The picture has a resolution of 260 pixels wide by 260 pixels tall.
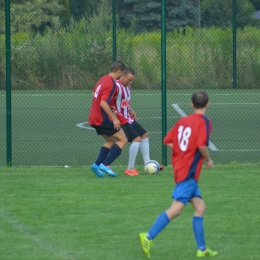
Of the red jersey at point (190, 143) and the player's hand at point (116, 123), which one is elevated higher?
the red jersey at point (190, 143)

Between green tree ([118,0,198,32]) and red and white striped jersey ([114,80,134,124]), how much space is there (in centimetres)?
537

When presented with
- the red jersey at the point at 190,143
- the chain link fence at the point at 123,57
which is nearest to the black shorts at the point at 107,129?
the chain link fence at the point at 123,57

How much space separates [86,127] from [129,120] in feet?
22.6

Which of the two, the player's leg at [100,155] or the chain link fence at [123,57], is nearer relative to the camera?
the player's leg at [100,155]

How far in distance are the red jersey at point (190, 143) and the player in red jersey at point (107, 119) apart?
3979mm

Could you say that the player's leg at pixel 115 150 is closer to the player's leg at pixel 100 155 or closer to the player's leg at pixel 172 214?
the player's leg at pixel 100 155

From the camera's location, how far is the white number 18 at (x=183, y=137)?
647 centimetres

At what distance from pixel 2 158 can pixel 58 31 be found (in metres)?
3.74

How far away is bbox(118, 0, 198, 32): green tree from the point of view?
653 inches

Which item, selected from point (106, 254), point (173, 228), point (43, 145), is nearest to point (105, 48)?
point (43, 145)

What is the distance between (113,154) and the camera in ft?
35.9

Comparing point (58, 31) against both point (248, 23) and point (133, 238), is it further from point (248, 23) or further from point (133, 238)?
point (133, 238)

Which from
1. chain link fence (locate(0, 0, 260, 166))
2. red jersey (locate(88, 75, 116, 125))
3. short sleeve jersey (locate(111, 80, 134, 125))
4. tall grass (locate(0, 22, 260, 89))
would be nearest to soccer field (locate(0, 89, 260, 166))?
chain link fence (locate(0, 0, 260, 166))

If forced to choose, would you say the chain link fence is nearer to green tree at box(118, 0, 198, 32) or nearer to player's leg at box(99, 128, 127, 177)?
Result: green tree at box(118, 0, 198, 32)
